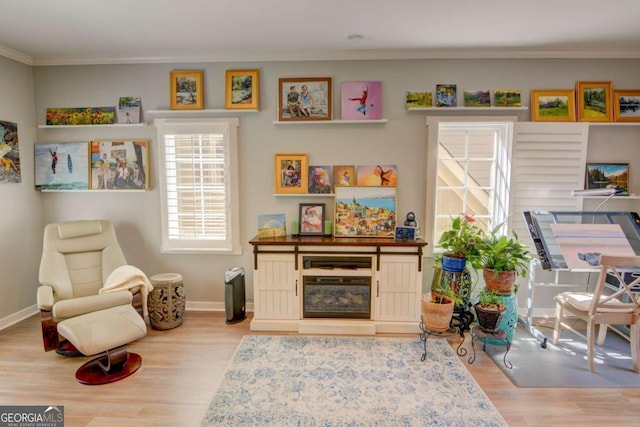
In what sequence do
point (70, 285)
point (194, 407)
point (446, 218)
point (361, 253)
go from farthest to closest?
1. point (446, 218)
2. point (361, 253)
3. point (70, 285)
4. point (194, 407)

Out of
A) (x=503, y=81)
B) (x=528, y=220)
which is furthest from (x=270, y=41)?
(x=528, y=220)

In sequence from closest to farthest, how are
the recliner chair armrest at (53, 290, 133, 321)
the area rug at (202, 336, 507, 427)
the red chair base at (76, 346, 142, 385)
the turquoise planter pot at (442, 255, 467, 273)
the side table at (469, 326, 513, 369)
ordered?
the area rug at (202, 336, 507, 427) < the red chair base at (76, 346, 142, 385) < the recliner chair armrest at (53, 290, 133, 321) < the side table at (469, 326, 513, 369) < the turquoise planter pot at (442, 255, 467, 273)

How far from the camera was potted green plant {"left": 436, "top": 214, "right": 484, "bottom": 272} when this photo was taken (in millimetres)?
2934

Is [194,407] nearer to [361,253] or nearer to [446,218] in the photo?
[361,253]

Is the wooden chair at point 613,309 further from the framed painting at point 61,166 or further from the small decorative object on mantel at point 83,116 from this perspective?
the framed painting at point 61,166

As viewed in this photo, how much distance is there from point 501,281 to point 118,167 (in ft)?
13.0

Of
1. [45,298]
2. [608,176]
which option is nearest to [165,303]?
[45,298]

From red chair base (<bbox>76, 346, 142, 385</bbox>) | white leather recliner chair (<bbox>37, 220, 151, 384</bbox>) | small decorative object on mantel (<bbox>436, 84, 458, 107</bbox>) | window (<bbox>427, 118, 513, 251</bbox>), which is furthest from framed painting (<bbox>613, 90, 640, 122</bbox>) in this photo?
red chair base (<bbox>76, 346, 142, 385</bbox>)

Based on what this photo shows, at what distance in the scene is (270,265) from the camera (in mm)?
3113

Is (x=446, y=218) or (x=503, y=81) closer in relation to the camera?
(x=503, y=81)

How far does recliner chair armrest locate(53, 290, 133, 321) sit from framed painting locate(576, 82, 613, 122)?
4.58 metres

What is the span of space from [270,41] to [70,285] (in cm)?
286

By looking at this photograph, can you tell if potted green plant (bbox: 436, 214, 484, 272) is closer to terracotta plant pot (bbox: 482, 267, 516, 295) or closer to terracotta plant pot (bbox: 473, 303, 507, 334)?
terracotta plant pot (bbox: 482, 267, 516, 295)

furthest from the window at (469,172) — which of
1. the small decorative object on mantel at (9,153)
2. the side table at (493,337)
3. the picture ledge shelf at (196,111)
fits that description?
the small decorative object on mantel at (9,153)
